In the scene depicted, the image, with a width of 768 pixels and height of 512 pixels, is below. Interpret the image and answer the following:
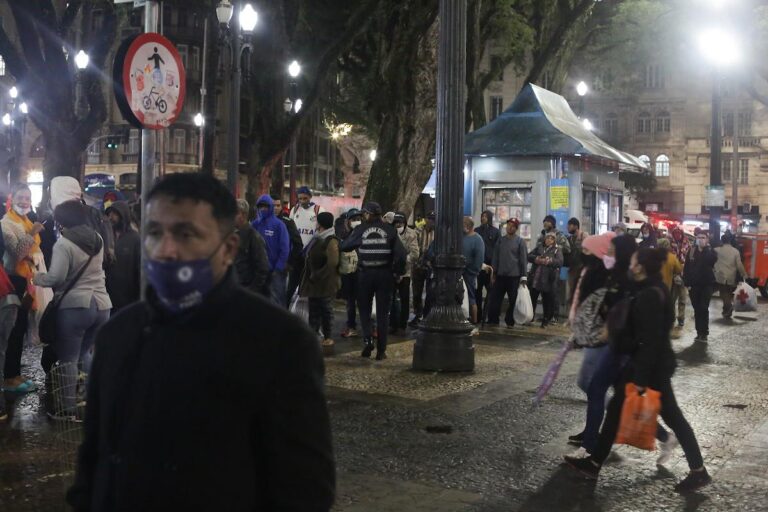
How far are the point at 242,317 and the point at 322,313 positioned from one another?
9118 mm

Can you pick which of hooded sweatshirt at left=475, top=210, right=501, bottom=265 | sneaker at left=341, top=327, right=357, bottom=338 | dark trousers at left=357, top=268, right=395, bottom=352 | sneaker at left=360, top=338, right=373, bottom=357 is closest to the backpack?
dark trousers at left=357, top=268, right=395, bottom=352

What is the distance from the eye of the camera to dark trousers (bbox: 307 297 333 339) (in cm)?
1130

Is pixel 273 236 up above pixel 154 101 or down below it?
below

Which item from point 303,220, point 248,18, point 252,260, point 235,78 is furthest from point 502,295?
point 248,18

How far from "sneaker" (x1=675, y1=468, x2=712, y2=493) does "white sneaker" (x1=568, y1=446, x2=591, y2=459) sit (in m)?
0.64

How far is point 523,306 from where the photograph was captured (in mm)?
14391

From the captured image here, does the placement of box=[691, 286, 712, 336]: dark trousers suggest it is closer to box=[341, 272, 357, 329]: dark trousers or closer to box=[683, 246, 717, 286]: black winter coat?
box=[683, 246, 717, 286]: black winter coat

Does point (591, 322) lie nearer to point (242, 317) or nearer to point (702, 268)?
point (242, 317)

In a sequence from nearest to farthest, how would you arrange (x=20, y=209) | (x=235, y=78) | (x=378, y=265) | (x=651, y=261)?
(x=651, y=261) < (x=20, y=209) < (x=378, y=265) < (x=235, y=78)

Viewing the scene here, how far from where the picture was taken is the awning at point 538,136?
667 inches

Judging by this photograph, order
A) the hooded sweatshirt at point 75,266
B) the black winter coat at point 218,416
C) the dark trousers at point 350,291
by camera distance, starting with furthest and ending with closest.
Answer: the dark trousers at point 350,291
the hooded sweatshirt at point 75,266
the black winter coat at point 218,416

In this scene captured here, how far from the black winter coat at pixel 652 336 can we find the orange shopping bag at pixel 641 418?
0.28 feet

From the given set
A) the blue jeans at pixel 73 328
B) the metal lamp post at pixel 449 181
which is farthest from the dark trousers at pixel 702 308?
the blue jeans at pixel 73 328

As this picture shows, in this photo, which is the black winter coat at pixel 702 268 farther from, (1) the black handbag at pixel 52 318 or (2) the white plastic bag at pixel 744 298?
(1) the black handbag at pixel 52 318
